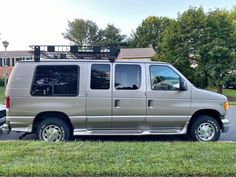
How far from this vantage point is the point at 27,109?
7066 mm

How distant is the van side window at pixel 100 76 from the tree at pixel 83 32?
68.9 metres

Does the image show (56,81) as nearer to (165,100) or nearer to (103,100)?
(103,100)

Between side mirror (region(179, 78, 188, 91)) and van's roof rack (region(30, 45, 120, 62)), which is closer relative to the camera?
side mirror (region(179, 78, 188, 91))

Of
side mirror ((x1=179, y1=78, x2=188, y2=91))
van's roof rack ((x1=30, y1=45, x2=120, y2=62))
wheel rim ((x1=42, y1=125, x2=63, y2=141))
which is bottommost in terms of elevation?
wheel rim ((x1=42, y1=125, x2=63, y2=141))

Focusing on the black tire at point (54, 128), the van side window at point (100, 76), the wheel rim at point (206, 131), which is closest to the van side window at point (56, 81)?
the van side window at point (100, 76)

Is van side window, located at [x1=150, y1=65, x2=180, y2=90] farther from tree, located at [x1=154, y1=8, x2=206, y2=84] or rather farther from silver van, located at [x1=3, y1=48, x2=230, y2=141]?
tree, located at [x1=154, y1=8, x2=206, y2=84]

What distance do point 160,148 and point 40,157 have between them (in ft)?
7.49

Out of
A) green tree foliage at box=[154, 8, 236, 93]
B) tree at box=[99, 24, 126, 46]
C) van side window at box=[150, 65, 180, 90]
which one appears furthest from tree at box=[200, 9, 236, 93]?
tree at box=[99, 24, 126, 46]

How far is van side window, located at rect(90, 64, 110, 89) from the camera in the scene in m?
7.21

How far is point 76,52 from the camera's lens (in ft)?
25.8

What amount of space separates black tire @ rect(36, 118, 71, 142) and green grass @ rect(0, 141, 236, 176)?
2.13ft

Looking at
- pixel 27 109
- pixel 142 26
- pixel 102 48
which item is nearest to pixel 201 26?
pixel 102 48

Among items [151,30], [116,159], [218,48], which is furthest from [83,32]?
[116,159]

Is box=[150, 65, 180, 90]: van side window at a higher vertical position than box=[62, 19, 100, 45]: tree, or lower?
lower
